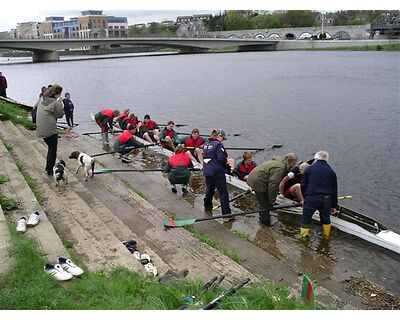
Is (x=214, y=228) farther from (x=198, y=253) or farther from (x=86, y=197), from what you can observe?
(x=86, y=197)

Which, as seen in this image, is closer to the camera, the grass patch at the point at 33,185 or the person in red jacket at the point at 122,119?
the grass patch at the point at 33,185

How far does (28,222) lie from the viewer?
667cm

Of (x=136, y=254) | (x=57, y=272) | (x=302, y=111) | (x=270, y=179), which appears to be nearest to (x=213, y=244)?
(x=136, y=254)

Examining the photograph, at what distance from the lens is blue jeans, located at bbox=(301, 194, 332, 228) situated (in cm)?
860

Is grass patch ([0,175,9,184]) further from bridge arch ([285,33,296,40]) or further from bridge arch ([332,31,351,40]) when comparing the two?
bridge arch ([285,33,296,40])

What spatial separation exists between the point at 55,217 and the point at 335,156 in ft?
44.4

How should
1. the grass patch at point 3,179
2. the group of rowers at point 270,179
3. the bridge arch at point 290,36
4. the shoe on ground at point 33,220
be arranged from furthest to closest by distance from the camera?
the bridge arch at point 290,36 → the grass patch at point 3,179 → the group of rowers at point 270,179 → the shoe on ground at point 33,220

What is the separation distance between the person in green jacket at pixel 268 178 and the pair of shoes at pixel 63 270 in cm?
512

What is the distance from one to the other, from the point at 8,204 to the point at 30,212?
511 mm

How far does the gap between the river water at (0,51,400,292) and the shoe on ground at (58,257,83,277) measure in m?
4.96

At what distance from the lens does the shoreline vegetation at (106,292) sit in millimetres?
4160

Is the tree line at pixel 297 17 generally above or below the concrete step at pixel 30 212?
above

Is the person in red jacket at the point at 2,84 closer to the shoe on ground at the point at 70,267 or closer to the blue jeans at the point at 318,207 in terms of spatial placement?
the blue jeans at the point at 318,207

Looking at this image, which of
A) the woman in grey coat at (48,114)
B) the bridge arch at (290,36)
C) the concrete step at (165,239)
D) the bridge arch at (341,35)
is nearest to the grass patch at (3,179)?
the woman in grey coat at (48,114)
